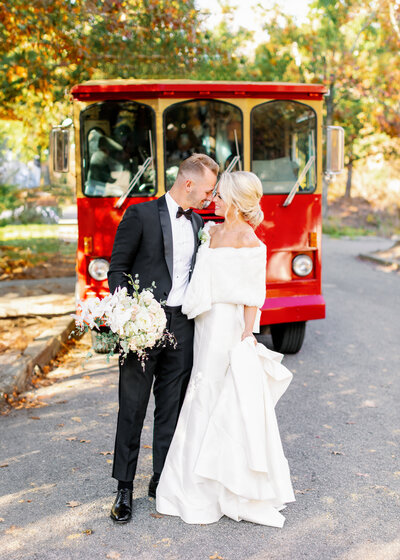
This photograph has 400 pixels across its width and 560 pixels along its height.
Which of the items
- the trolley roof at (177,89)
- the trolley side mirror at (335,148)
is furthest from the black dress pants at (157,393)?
the trolley side mirror at (335,148)

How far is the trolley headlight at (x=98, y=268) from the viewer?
6883mm

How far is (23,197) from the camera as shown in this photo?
2062 centimetres

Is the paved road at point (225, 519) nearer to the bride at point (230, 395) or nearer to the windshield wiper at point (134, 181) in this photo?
the bride at point (230, 395)

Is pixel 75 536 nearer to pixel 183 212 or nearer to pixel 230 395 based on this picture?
pixel 230 395

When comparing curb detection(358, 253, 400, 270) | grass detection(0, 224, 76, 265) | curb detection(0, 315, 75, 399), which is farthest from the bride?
curb detection(358, 253, 400, 270)

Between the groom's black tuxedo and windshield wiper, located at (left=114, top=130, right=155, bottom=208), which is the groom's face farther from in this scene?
windshield wiper, located at (left=114, top=130, right=155, bottom=208)

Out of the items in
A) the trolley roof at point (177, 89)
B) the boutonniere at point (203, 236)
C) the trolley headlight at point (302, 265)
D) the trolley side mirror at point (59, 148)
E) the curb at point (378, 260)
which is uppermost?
the trolley roof at point (177, 89)

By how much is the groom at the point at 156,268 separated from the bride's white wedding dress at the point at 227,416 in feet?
0.42

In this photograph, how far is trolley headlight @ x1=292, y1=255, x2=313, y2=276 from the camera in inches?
284

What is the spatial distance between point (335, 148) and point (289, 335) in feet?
6.86

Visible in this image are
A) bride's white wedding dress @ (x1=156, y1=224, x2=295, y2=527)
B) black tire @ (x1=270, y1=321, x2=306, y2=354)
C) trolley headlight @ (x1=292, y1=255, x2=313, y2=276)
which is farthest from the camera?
black tire @ (x1=270, y1=321, x2=306, y2=354)

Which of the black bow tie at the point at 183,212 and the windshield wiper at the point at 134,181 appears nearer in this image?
the black bow tie at the point at 183,212

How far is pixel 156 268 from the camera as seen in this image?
3.82 m

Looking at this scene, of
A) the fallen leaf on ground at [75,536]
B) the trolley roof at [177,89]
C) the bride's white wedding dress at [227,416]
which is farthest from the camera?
the trolley roof at [177,89]
